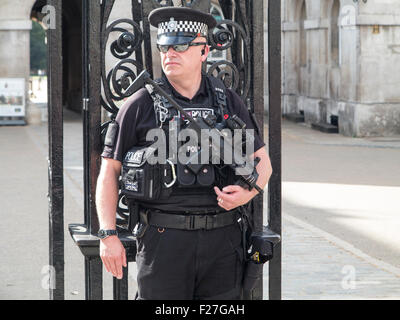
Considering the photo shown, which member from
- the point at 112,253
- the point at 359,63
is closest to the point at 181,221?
the point at 112,253

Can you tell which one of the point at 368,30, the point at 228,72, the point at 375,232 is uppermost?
the point at 368,30

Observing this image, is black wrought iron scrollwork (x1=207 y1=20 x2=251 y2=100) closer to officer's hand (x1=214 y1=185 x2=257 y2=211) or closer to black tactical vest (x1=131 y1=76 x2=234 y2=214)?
black tactical vest (x1=131 y1=76 x2=234 y2=214)

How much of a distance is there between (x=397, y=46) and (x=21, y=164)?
9.77 m

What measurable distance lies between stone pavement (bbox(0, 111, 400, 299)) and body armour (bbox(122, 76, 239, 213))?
250cm

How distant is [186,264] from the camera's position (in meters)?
3.65

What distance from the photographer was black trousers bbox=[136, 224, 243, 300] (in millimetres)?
3656

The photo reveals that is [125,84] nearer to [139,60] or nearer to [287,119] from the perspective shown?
[139,60]

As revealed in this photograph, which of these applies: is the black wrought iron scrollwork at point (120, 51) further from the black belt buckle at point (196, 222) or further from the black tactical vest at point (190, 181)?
the black belt buckle at point (196, 222)

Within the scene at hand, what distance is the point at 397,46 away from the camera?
19984 mm

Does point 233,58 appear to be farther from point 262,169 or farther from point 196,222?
point 196,222

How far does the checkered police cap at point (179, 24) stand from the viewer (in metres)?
3.71

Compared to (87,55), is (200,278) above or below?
below

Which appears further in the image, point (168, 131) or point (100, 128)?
point (100, 128)

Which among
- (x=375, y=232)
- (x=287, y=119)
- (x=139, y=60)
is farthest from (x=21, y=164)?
(x=287, y=119)
